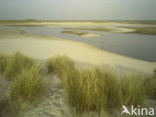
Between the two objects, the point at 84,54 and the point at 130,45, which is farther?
the point at 130,45

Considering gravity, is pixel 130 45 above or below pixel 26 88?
below

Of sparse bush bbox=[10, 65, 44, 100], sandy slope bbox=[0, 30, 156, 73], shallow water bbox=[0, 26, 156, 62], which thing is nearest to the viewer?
sparse bush bbox=[10, 65, 44, 100]

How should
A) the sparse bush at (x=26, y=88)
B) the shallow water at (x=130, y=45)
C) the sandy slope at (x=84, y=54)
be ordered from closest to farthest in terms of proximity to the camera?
the sparse bush at (x=26, y=88), the sandy slope at (x=84, y=54), the shallow water at (x=130, y=45)

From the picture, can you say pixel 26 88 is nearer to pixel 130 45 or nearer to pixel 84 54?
pixel 84 54

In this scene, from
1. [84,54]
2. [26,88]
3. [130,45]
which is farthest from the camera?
[130,45]

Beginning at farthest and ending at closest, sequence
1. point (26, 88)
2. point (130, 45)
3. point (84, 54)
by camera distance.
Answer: point (130, 45) → point (84, 54) → point (26, 88)

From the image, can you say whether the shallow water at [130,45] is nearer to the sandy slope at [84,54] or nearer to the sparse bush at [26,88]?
the sandy slope at [84,54]

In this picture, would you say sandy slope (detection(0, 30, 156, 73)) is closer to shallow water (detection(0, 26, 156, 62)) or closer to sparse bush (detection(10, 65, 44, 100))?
shallow water (detection(0, 26, 156, 62))

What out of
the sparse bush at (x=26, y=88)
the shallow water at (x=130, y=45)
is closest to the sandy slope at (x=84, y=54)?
the shallow water at (x=130, y=45)

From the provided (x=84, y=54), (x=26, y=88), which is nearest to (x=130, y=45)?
(x=84, y=54)

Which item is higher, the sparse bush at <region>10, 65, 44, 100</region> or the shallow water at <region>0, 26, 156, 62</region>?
the sparse bush at <region>10, 65, 44, 100</region>

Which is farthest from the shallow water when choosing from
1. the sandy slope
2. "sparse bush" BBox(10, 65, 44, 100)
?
"sparse bush" BBox(10, 65, 44, 100)

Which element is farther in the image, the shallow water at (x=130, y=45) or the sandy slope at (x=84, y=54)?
the shallow water at (x=130, y=45)

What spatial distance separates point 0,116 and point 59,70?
2.42 m
